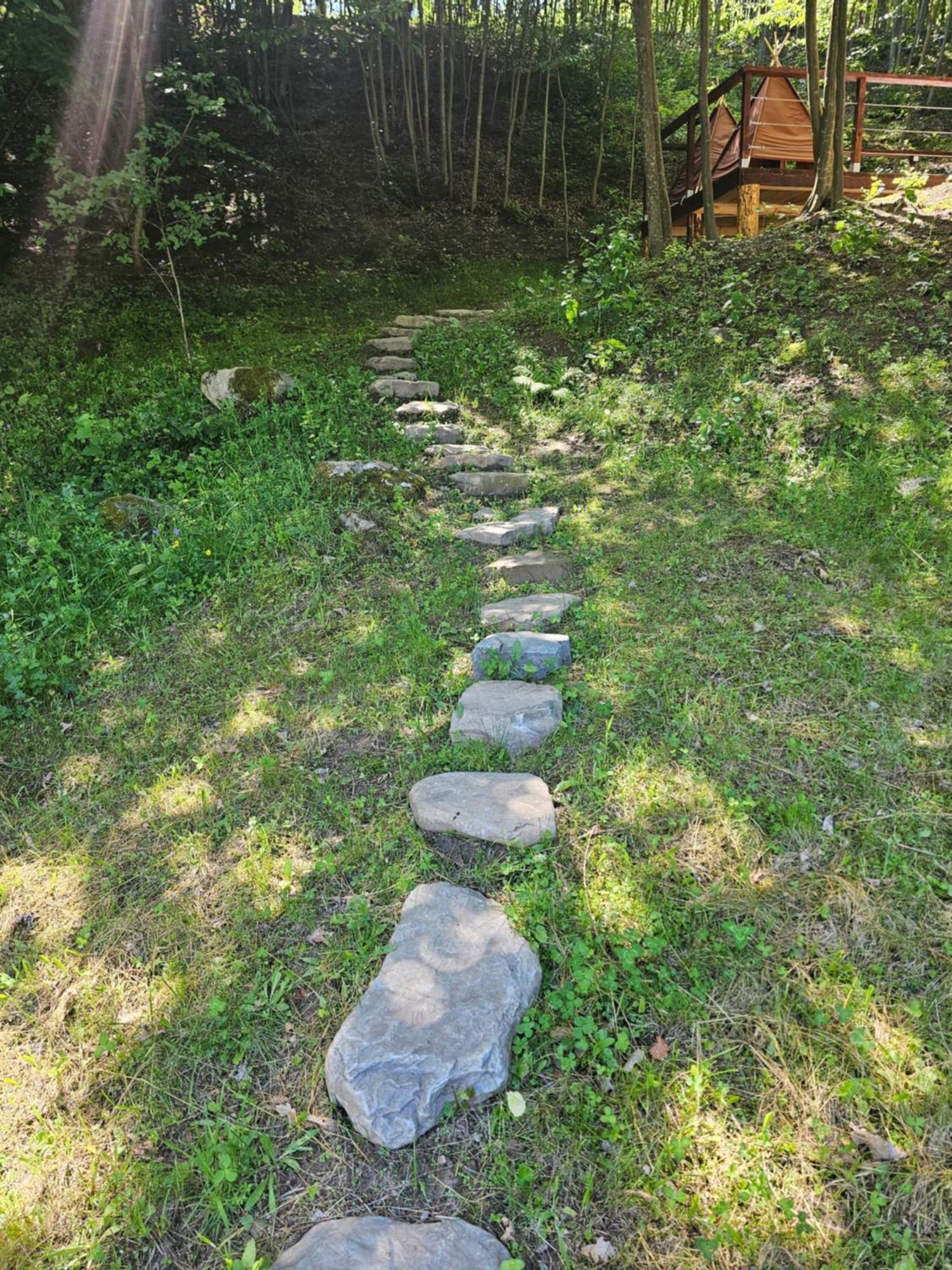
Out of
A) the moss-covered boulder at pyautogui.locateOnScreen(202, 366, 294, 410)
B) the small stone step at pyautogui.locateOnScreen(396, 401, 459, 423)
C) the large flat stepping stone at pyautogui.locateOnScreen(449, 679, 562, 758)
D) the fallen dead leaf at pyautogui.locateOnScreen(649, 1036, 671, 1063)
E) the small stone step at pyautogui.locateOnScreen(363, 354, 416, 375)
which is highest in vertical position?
the moss-covered boulder at pyautogui.locateOnScreen(202, 366, 294, 410)

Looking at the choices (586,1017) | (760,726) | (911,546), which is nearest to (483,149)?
(911,546)

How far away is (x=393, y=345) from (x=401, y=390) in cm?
151

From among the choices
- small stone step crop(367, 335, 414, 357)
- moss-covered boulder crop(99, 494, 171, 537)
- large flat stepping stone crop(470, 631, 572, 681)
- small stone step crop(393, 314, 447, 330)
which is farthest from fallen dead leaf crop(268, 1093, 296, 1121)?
small stone step crop(393, 314, 447, 330)

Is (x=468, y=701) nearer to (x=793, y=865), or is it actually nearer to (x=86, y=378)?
(x=793, y=865)

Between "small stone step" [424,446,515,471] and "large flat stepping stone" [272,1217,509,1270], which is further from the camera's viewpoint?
"small stone step" [424,446,515,471]

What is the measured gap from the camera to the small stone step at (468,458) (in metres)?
5.36

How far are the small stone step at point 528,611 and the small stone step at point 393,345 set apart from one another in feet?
16.4

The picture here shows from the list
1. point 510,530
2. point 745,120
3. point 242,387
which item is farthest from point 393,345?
point 745,120

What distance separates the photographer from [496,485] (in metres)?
5.02

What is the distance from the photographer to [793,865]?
2.17 m

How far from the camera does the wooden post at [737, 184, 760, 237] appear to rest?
984 cm

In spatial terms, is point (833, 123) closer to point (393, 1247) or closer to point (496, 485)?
point (496, 485)

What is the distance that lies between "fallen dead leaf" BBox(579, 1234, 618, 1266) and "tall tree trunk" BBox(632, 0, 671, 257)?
857 cm

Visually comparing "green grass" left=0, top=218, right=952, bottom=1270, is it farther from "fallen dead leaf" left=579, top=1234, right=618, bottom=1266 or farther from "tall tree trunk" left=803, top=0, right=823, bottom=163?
"tall tree trunk" left=803, top=0, right=823, bottom=163
